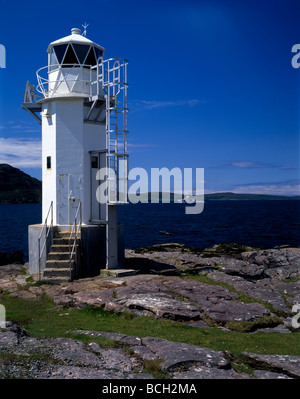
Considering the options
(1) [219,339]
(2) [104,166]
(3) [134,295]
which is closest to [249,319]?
(1) [219,339]

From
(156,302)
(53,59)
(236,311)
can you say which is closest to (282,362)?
(236,311)

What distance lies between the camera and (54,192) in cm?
2109

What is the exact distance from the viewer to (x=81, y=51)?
2106cm

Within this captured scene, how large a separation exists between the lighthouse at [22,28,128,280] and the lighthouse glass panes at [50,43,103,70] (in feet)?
0.16

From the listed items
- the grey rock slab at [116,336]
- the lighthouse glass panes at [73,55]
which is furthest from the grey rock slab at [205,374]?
the lighthouse glass panes at [73,55]

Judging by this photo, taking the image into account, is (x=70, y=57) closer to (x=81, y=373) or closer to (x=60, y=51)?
(x=60, y=51)

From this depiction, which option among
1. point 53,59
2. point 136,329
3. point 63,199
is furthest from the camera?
point 53,59

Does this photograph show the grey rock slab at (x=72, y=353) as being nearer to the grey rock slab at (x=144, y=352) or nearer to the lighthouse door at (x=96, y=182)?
the grey rock slab at (x=144, y=352)

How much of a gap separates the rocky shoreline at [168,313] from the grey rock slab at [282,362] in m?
0.02

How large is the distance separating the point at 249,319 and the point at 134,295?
13.8ft

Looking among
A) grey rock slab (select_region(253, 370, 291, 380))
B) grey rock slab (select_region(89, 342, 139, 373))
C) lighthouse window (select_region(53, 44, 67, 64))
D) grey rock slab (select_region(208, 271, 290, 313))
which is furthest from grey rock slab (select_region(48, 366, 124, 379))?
lighthouse window (select_region(53, 44, 67, 64))

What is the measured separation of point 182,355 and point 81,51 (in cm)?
1687
